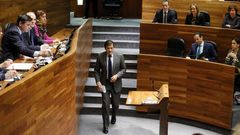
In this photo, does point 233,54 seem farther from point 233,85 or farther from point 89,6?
point 89,6

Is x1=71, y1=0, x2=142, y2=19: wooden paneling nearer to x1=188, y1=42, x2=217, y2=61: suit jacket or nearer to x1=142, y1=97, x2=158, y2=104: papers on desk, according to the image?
x1=188, y1=42, x2=217, y2=61: suit jacket

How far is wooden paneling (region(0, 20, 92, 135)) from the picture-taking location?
9.95 ft

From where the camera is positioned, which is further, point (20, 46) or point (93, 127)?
point (93, 127)

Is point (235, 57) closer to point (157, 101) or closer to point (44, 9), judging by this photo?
point (157, 101)

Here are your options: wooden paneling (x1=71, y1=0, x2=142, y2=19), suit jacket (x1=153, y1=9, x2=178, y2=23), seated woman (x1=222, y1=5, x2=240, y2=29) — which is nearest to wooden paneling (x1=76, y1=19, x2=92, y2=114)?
suit jacket (x1=153, y1=9, x2=178, y2=23)

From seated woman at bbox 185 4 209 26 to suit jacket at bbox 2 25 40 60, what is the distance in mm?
3554

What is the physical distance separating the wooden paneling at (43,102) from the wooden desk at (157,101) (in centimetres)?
74

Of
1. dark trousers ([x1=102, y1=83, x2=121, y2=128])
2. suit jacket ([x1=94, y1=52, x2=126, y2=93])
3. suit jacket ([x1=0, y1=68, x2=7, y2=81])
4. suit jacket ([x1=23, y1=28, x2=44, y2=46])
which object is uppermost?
suit jacket ([x1=23, y1=28, x2=44, y2=46])

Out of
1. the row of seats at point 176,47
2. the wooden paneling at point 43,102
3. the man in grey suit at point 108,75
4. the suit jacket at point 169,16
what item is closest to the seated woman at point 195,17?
the suit jacket at point 169,16

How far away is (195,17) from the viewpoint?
781 cm

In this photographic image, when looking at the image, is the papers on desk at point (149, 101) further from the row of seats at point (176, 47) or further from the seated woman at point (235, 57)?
the row of seats at point (176, 47)

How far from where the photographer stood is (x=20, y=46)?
5039 millimetres

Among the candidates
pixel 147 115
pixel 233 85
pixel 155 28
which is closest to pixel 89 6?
pixel 155 28

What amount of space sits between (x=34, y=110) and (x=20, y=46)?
1.72 m
